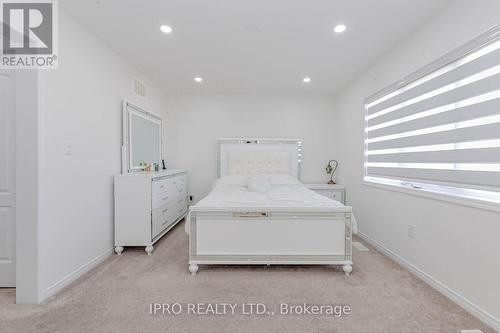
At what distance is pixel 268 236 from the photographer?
2301 mm

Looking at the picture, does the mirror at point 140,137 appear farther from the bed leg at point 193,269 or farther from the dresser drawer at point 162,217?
the bed leg at point 193,269

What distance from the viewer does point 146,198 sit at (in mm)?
2818

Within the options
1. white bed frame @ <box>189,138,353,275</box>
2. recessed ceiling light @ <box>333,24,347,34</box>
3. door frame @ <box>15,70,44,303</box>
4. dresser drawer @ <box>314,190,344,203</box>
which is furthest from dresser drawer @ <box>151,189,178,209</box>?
recessed ceiling light @ <box>333,24,347,34</box>

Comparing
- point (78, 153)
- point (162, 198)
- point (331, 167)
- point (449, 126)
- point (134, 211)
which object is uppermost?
point (449, 126)

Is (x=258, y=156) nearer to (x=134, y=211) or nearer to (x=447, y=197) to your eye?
(x=134, y=211)

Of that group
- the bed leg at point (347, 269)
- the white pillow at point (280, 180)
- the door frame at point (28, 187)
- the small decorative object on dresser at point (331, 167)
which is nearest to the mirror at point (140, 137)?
the door frame at point (28, 187)

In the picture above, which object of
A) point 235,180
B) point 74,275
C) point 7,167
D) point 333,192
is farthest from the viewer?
point 333,192

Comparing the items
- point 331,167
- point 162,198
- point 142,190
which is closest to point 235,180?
point 162,198

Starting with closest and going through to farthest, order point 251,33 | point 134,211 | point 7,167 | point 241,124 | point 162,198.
→ point 7,167, point 251,33, point 134,211, point 162,198, point 241,124

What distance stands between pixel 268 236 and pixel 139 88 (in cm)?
296

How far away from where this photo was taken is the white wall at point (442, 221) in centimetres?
164

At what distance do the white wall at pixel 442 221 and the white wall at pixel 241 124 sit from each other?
130 centimetres

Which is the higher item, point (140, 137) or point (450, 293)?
point (140, 137)

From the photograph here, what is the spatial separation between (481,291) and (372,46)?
8.47 feet
